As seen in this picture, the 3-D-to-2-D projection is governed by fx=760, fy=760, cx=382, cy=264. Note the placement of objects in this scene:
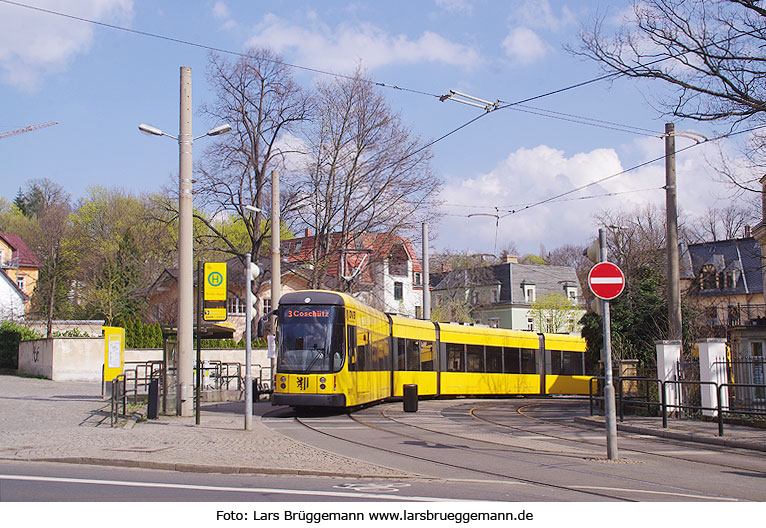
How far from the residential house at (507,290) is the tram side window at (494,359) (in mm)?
43168

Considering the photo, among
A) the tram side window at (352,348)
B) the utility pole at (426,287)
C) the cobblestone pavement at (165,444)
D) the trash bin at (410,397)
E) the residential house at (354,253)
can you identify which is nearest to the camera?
the cobblestone pavement at (165,444)

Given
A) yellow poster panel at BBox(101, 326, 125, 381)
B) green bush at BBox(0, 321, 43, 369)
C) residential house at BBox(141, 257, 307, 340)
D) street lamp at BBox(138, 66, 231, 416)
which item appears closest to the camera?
street lamp at BBox(138, 66, 231, 416)

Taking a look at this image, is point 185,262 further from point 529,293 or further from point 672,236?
point 529,293

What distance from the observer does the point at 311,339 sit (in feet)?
65.2

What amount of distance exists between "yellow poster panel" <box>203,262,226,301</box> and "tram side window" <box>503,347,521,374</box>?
51.5ft

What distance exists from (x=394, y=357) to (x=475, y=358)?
5.61m

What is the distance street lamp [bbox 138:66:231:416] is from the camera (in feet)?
61.9

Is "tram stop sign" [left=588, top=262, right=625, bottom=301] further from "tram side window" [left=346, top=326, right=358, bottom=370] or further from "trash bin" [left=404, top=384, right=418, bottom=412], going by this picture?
"trash bin" [left=404, top=384, right=418, bottom=412]

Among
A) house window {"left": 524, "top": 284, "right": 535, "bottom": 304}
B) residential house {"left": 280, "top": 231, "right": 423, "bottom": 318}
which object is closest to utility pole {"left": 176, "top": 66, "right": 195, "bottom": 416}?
residential house {"left": 280, "top": 231, "right": 423, "bottom": 318}

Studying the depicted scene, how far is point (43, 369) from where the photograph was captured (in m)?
37.3

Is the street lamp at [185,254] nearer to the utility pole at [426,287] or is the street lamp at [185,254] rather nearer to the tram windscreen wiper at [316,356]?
the tram windscreen wiper at [316,356]

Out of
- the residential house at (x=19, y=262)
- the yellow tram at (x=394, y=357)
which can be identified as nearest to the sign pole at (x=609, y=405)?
the yellow tram at (x=394, y=357)

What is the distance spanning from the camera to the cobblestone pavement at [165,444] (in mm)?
10906

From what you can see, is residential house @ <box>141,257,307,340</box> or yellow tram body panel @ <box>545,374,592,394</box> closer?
yellow tram body panel @ <box>545,374,592,394</box>
